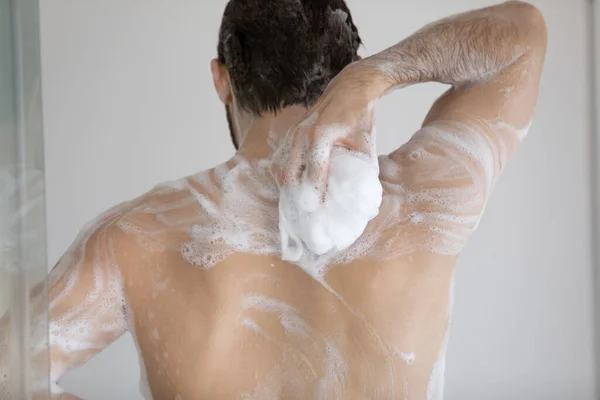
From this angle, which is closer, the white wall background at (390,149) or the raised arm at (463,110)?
the raised arm at (463,110)

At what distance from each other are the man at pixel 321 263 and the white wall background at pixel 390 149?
3.68ft

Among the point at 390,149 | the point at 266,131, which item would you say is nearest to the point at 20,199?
the point at 266,131

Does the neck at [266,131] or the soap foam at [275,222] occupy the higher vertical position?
the neck at [266,131]

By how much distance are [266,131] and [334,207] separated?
0.64 feet

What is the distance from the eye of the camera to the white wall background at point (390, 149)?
202 centimetres

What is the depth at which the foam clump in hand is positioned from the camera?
2.58ft

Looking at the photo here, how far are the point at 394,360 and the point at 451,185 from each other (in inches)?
8.9

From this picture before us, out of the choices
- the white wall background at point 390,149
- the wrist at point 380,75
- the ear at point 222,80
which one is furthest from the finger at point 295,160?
the white wall background at point 390,149

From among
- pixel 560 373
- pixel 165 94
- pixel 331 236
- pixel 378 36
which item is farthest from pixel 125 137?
pixel 560 373

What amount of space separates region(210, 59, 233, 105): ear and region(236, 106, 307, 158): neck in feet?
0.23

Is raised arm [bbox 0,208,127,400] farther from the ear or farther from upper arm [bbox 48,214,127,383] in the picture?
the ear

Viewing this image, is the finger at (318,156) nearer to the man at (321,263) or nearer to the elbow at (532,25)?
the man at (321,263)

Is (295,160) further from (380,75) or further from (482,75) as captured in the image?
(482,75)

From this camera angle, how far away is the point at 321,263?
0.87 meters
